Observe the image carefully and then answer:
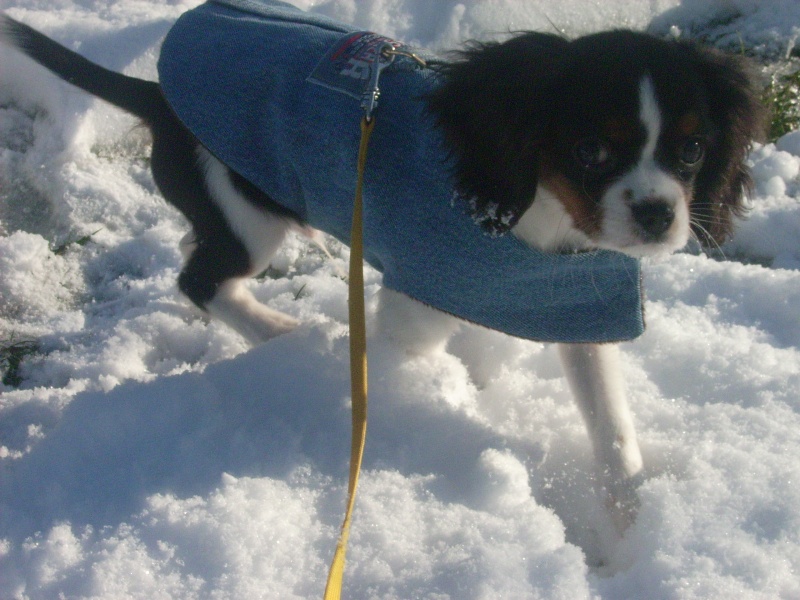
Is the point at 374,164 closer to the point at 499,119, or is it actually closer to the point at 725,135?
the point at 499,119

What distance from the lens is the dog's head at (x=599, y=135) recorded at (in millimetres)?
1374

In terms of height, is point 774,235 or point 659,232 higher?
point 659,232

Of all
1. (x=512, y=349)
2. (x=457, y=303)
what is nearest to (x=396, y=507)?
(x=457, y=303)

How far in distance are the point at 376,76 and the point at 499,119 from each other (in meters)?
0.30

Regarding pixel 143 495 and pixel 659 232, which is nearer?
pixel 659 232

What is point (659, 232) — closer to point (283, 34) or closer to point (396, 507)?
point (396, 507)

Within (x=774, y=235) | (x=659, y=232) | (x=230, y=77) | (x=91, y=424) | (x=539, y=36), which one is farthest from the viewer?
(x=774, y=235)

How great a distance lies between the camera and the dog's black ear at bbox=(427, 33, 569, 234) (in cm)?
145

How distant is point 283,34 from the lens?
1.92 m

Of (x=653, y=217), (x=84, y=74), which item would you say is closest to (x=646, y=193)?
(x=653, y=217)

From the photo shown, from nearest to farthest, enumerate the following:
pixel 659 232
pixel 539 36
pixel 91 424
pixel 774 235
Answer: pixel 659 232 → pixel 539 36 → pixel 91 424 → pixel 774 235

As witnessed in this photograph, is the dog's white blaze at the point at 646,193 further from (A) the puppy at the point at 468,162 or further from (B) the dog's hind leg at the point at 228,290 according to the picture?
(B) the dog's hind leg at the point at 228,290

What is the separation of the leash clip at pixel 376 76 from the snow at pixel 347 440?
72 centimetres

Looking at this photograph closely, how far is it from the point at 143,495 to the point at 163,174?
1.01 metres
